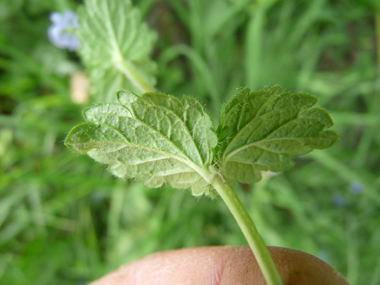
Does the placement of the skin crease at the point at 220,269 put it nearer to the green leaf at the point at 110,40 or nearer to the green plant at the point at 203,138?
the green plant at the point at 203,138

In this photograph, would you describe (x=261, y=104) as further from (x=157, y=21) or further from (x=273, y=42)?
(x=157, y=21)

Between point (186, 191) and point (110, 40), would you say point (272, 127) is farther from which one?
point (186, 191)

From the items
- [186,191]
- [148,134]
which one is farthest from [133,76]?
[186,191]

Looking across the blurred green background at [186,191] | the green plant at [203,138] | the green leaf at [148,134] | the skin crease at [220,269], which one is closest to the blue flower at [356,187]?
the blurred green background at [186,191]

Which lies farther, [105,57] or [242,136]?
[105,57]

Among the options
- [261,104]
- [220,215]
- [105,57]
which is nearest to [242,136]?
[261,104]

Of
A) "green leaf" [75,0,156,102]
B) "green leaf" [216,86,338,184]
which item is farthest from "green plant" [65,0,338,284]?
"green leaf" [75,0,156,102]
